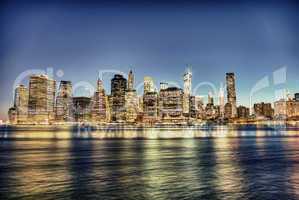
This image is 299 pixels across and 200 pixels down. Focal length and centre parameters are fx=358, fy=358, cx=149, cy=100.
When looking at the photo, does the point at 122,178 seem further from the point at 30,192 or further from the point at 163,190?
the point at 30,192

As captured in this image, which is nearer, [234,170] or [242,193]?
[242,193]

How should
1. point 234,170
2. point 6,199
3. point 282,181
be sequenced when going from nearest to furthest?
point 6,199, point 282,181, point 234,170

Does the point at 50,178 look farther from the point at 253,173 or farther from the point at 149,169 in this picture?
the point at 253,173

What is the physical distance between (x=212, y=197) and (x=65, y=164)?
46.6ft

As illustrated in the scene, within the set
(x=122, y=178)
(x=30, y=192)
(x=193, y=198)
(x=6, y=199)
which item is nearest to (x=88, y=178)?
(x=122, y=178)

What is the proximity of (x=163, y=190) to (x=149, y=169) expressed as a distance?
23.7 feet

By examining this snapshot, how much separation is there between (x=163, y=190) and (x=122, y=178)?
160 inches

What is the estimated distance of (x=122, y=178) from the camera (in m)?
19.4

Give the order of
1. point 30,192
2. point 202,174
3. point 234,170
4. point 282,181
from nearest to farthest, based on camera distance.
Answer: point 30,192 < point 282,181 < point 202,174 < point 234,170

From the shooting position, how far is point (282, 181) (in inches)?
733

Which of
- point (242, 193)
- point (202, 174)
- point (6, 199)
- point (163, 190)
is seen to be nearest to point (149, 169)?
point (202, 174)

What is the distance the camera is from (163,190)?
52.3 ft

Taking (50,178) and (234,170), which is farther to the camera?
(234,170)

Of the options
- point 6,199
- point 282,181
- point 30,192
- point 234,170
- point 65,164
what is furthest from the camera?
point 65,164
